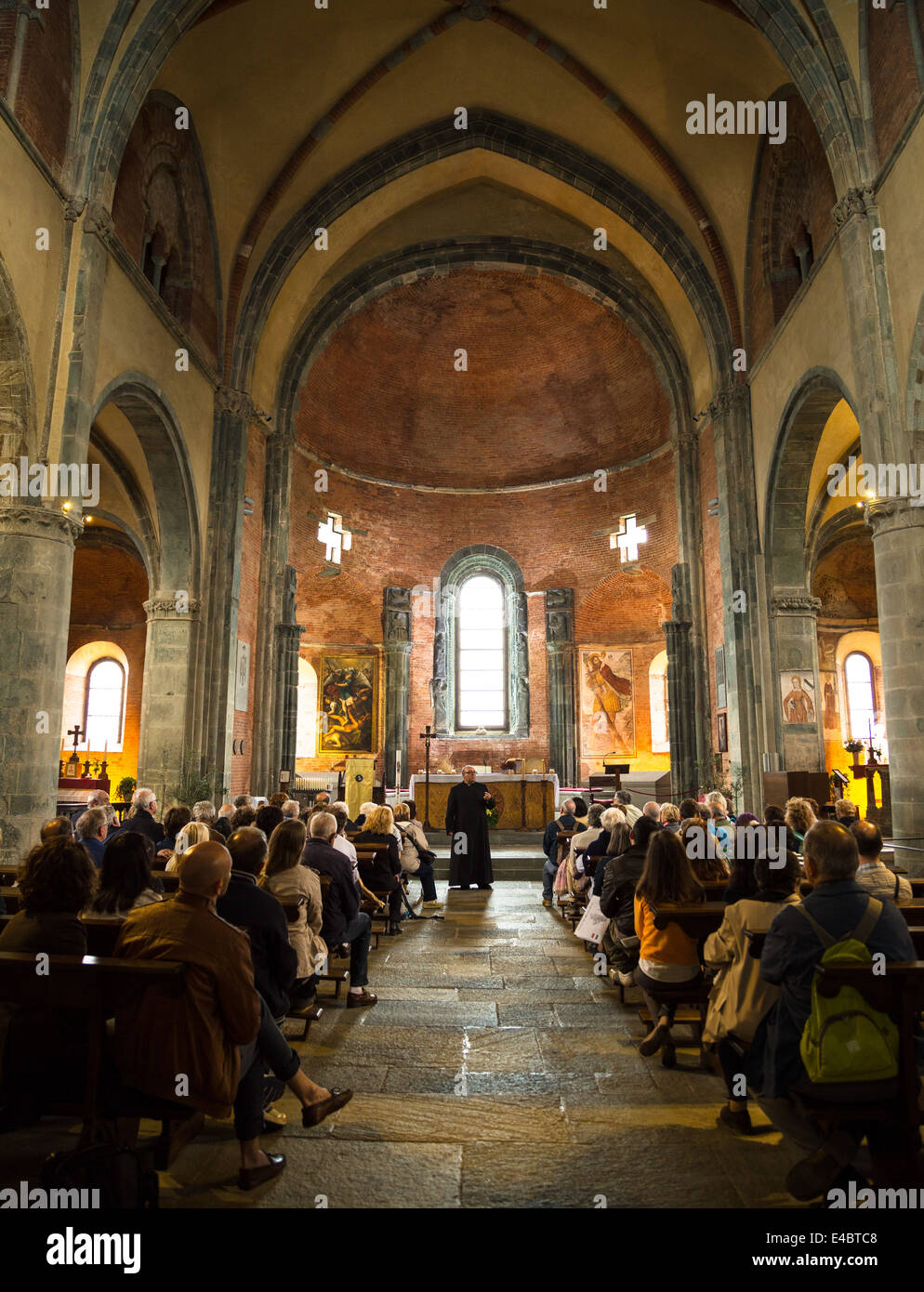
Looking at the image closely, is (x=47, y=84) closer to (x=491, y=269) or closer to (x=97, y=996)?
(x=97, y=996)

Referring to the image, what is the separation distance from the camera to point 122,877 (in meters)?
3.91

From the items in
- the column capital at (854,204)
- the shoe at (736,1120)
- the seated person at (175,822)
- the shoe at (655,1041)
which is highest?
the column capital at (854,204)

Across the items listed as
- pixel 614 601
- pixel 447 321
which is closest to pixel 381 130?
pixel 447 321

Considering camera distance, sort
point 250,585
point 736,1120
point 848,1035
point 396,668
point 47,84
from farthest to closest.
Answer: point 396,668 < point 250,585 < point 47,84 < point 736,1120 < point 848,1035

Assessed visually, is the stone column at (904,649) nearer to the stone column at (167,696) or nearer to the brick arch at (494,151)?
the brick arch at (494,151)

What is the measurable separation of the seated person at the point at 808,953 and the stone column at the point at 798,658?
1111 cm

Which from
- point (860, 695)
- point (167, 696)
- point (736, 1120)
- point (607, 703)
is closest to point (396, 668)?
point (607, 703)

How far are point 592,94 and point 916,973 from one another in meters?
16.8

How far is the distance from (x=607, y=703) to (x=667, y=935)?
56.9 ft

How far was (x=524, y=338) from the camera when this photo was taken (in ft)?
72.1

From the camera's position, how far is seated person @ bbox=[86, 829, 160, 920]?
12.8 feet

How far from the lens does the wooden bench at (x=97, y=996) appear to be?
2994mm

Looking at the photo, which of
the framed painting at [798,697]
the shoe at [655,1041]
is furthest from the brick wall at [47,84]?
the framed painting at [798,697]
